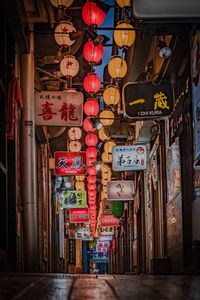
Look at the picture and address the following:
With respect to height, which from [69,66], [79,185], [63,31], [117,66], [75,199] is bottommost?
[75,199]

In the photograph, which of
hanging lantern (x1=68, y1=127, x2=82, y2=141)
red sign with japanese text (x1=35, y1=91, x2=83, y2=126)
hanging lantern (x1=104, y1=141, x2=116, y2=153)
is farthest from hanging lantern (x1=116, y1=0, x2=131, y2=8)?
hanging lantern (x1=104, y1=141, x2=116, y2=153)

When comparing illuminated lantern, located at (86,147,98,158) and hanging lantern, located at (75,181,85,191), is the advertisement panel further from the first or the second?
illuminated lantern, located at (86,147,98,158)

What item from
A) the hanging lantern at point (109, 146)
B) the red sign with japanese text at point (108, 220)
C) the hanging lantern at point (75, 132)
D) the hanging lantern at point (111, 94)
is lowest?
the red sign with japanese text at point (108, 220)

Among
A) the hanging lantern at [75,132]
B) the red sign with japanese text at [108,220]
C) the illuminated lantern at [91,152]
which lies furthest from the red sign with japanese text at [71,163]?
the red sign with japanese text at [108,220]

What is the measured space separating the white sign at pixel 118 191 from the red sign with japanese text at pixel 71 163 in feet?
10.8

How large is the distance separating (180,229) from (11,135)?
16.6 feet

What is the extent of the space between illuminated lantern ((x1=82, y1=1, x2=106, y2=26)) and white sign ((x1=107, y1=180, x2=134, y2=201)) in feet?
42.5

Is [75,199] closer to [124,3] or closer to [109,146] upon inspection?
[109,146]

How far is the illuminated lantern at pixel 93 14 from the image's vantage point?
37.9 ft

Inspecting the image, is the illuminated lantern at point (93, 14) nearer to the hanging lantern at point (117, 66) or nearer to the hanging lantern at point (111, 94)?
the hanging lantern at point (117, 66)

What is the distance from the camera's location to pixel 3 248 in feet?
28.5

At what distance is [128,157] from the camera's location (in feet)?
63.4

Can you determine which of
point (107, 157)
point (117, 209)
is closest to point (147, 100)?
point (107, 157)

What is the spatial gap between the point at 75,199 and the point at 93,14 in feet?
53.4
